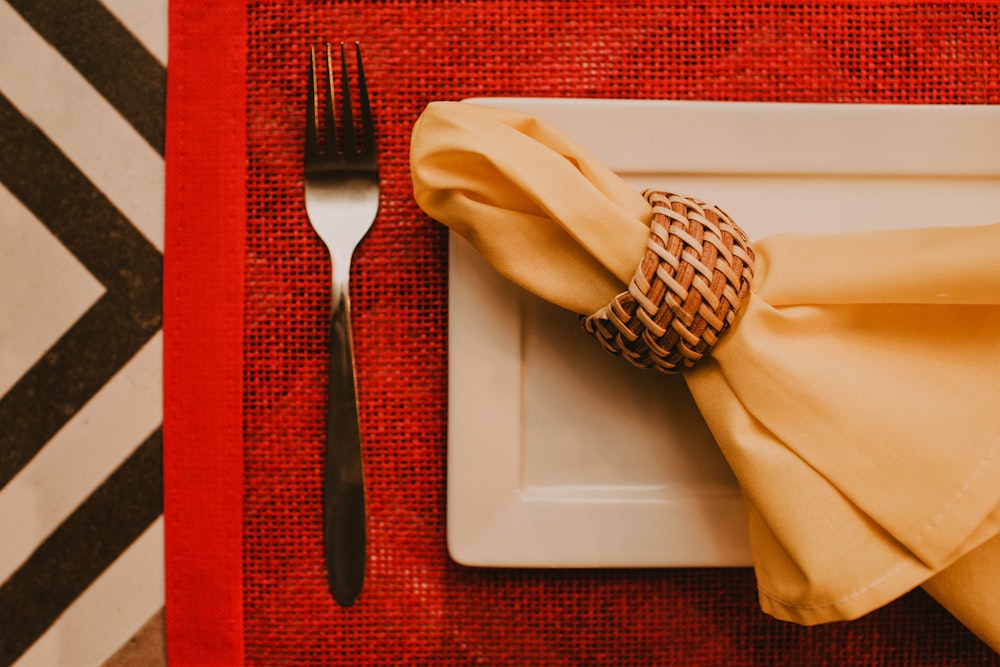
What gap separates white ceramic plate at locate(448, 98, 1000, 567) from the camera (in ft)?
0.91

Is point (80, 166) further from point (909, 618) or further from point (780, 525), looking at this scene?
point (909, 618)

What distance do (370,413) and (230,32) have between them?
0.62 ft

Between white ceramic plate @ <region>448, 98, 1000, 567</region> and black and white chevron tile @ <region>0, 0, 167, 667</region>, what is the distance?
0.50 ft

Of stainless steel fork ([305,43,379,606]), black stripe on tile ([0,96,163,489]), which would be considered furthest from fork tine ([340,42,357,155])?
black stripe on tile ([0,96,163,489])

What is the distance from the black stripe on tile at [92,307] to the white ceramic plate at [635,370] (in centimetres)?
16

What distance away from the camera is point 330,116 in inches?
11.1

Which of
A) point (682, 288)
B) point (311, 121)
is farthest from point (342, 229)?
point (682, 288)

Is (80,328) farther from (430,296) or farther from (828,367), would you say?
(828,367)

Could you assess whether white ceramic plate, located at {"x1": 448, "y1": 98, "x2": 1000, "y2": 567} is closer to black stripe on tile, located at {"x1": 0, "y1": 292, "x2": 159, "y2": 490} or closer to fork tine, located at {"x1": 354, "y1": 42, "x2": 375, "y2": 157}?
fork tine, located at {"x1": 354, "y1": 42, "x2": 375, "y2": 157}

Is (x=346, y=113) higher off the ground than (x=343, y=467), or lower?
higher

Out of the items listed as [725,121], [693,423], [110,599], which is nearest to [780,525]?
[693,423]

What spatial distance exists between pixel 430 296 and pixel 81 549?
0.68 feet

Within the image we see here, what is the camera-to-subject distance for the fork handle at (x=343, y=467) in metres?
0.28

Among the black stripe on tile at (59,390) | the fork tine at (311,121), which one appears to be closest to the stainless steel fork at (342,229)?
the fork tine at (311,121)
